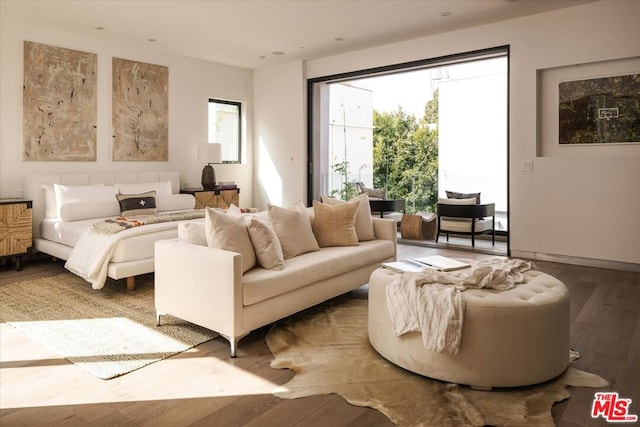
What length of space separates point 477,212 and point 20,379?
211 inches

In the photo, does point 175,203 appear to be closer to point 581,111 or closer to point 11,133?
point 11,133

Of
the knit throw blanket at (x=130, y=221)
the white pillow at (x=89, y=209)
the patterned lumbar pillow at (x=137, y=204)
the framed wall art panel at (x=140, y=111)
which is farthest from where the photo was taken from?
the framed wall art panel at (x=140, y=111)

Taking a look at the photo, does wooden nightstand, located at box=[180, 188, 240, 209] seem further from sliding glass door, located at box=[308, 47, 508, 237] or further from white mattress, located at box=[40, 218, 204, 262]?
white mattress, located at box=[40, 218, 204, 262]

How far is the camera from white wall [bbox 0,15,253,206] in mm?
5340

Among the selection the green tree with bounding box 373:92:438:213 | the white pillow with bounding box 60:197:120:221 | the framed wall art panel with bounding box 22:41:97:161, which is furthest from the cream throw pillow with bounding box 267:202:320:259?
the green tree with bounding box 373:92:438:213

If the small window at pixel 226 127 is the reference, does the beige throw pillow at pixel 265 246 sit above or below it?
below

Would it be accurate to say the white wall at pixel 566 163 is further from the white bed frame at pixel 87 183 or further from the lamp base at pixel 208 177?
the white bed frame at pixel 87 183

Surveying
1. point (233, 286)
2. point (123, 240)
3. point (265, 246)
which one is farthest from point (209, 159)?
point (233, 286)

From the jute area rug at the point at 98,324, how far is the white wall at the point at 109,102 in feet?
6.02

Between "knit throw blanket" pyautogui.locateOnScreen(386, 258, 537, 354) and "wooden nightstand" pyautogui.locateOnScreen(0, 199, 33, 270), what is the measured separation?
14.5ft

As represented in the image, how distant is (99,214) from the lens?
17.6 feet

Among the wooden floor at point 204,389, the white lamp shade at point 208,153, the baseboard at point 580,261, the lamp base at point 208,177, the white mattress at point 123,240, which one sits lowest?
the wooden floor at point 204,389

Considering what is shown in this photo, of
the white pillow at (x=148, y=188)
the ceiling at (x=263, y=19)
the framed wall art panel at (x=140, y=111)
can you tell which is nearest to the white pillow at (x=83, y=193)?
the white pillow at (x=148, y=188)

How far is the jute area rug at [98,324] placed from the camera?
9.08 ft
